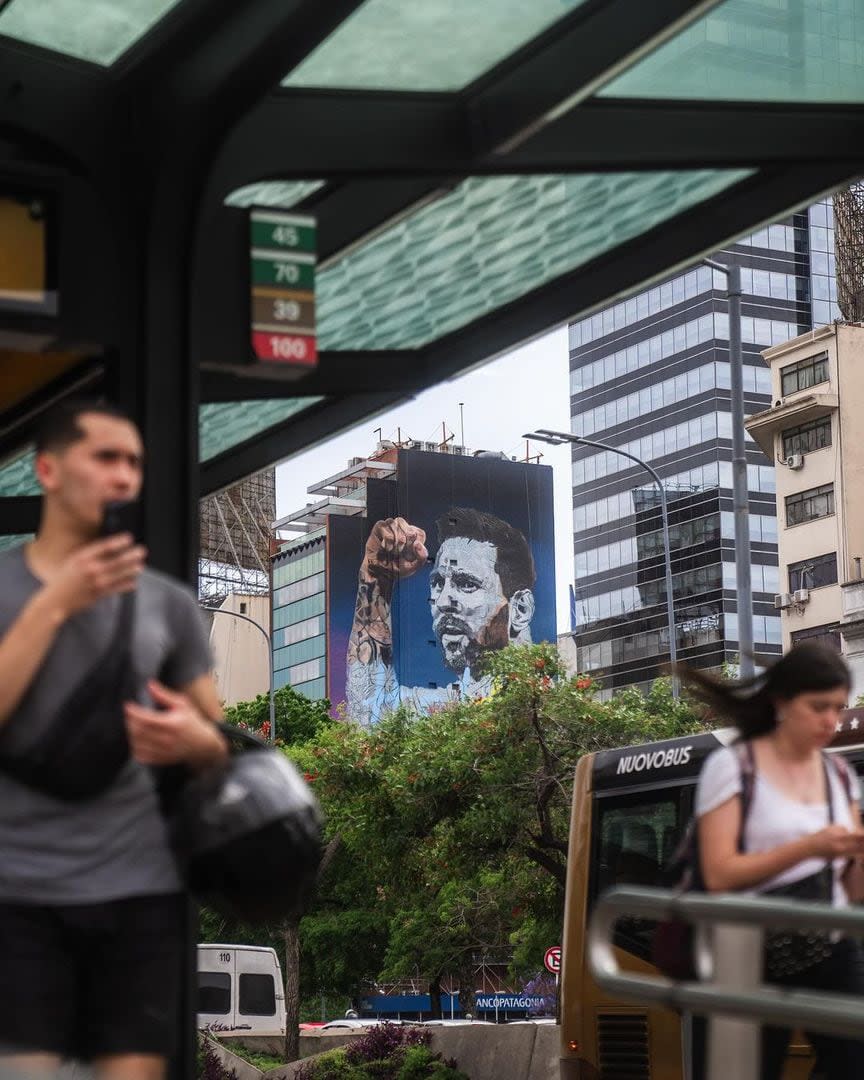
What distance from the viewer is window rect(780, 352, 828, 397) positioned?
65938mm

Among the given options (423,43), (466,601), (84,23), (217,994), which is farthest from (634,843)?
(466,601)

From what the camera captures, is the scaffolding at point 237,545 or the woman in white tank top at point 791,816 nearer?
the woman in white tank top at point 791,816

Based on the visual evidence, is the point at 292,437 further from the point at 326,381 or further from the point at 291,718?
the point at 291,718

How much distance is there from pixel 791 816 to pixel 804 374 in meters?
64.1

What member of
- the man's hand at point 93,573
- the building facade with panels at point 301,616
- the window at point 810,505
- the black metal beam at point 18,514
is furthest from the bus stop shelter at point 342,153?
the building facade with panels at point 301,616

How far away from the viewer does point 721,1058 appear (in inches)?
147

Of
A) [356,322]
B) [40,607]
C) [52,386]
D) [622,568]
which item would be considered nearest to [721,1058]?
[40,607]

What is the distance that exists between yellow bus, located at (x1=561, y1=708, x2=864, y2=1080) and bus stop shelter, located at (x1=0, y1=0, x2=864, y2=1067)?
17.3 ft

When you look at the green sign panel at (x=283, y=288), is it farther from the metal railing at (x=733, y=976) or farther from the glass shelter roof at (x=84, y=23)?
the metal railing at (x=733, y=976)

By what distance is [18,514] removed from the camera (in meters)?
10.5

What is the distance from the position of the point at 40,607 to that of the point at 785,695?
2355 millimetres

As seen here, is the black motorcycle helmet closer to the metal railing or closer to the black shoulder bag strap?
the black shoulder bag strap

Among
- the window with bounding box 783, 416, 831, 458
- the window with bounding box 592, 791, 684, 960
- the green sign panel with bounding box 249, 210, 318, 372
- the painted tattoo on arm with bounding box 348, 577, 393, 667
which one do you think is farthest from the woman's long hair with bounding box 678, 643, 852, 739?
the painted tattoo on arm with bounding box 348, 577, 393, 667

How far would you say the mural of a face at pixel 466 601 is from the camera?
134250 millimetres
